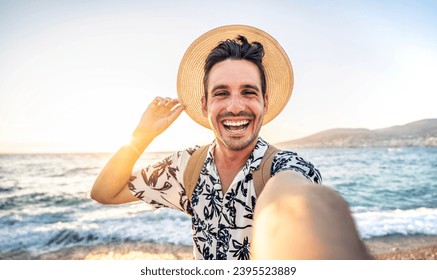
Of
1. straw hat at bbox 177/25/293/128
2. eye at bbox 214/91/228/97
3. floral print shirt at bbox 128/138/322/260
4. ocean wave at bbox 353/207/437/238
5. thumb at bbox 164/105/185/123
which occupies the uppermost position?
straw hat at bbox 177/25/293/128

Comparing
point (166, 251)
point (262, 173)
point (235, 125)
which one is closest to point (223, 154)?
point (235, 125)

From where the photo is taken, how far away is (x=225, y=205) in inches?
56.6

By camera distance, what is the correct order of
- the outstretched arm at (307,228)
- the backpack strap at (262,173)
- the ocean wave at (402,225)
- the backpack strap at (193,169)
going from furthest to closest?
the ocean wave at (402,225) < the backpack strap at (193,169) < the backpack strap at (262,173) < the outstretched arm at (307,228)

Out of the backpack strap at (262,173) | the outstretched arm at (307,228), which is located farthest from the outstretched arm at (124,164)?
the outstretched arm at (307,228)

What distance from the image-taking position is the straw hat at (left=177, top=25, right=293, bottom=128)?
6.05 ft

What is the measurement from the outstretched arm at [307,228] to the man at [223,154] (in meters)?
0.08

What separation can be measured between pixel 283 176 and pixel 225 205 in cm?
35

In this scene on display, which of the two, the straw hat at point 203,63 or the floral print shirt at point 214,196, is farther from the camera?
the straw hat at point 203,63

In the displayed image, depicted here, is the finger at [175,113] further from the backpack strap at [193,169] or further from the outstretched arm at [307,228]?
the outstretched arm at [307,228]

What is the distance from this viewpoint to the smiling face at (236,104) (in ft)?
5.19

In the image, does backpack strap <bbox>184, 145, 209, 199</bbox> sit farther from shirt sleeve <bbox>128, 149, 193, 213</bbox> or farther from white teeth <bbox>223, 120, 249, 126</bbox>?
white teeth <bbox>223, 120, 249, 126</bbox>

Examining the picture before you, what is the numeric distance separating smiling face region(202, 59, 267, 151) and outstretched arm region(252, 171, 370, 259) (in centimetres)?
64

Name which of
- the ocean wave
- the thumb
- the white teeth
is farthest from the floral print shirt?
the ocean wave

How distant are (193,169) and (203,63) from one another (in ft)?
2.16
